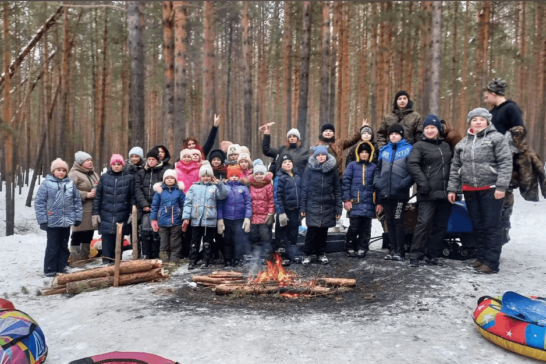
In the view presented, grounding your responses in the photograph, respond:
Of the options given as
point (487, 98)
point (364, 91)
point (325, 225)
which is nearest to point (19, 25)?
point (364, 91)

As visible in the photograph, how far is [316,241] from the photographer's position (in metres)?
7.30

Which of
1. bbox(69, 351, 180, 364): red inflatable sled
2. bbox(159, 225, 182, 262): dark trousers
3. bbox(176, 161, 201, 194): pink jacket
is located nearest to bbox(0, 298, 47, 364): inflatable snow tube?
bbox(69, 351, 180, 364): red inflatable sled

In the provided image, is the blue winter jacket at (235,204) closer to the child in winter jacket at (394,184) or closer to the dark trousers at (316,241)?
the dark trousers at (316,241)

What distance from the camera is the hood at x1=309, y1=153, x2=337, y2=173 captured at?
7066 millimetres

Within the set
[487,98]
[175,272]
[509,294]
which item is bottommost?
[175,272]

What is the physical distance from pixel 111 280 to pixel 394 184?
15.4ft

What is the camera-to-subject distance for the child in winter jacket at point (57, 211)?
263 inches

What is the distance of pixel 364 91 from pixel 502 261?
15.8m

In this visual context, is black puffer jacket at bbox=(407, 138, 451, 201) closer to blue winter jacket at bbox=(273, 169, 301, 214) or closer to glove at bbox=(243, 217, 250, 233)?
blue winter jacket at bbox=(273, 169, 301, 214)

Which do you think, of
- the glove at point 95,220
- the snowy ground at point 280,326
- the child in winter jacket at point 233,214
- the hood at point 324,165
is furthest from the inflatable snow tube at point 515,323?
the glove at point 95,220

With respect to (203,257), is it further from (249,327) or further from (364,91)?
(364,91)

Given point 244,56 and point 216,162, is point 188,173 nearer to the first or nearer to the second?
point 216,162

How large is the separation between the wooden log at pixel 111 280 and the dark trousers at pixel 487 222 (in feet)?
15.8

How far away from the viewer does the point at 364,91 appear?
21.5m
